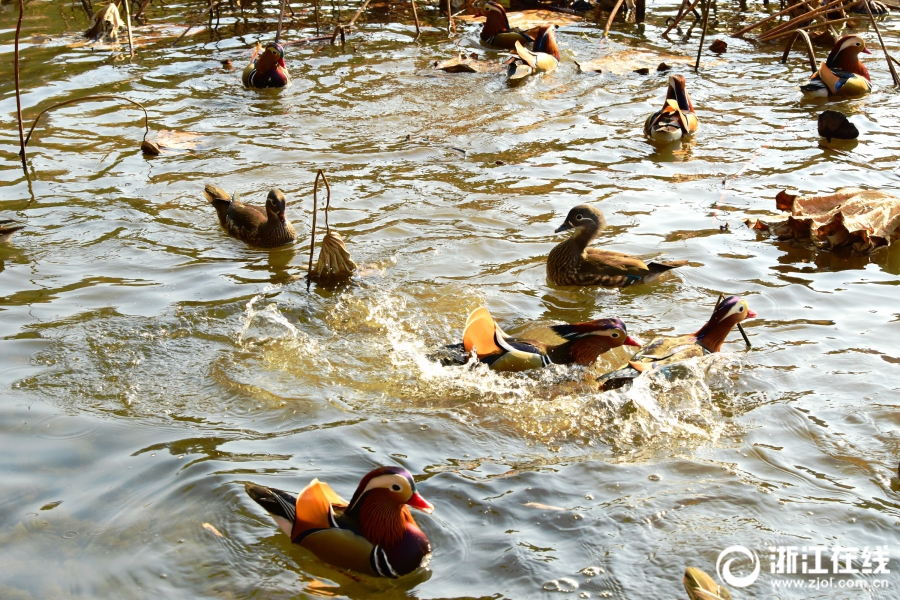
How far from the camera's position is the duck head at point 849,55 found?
1181 centimetres

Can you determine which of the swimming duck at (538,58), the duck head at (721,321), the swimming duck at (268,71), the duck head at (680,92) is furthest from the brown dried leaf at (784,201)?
the swimming duck at (268,71)

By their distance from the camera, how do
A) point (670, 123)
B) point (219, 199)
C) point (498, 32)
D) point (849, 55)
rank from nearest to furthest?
1. point (219, 199)
2. point (670, 123)
3. point (849, 55)
4. point (498, 32)

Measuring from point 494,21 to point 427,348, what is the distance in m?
9.45

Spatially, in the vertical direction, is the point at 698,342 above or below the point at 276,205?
below

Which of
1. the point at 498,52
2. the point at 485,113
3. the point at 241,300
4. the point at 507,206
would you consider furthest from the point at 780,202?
the point at 498,52

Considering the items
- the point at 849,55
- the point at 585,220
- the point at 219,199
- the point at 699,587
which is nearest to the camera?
the point at 699,587

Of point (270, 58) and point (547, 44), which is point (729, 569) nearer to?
point (270, 58)

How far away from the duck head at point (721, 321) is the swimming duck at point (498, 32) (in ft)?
29.3

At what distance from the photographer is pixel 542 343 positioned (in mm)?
5914

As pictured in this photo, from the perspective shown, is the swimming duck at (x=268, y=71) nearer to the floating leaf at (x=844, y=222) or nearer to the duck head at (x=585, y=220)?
the duck head at (x=585, y=220)

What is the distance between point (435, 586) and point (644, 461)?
152cm

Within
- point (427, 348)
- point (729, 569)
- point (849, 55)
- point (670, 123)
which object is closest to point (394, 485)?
point (729, 569)

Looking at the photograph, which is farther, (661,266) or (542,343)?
(661,266)

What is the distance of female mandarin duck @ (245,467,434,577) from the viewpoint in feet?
13.0
